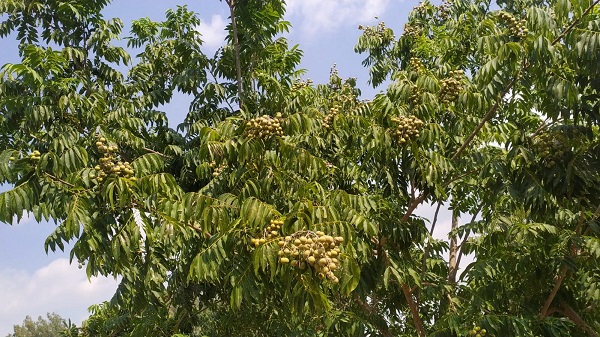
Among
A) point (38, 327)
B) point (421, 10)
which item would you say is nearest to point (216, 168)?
point (421, 10)

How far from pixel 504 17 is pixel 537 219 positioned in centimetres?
194

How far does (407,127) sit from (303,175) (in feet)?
2.85

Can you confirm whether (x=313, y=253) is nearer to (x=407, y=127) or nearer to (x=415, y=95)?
(x=407, y=127)

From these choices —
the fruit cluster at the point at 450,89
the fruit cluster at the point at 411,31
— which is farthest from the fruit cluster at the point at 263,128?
the fruit cluster at the point at 411,31

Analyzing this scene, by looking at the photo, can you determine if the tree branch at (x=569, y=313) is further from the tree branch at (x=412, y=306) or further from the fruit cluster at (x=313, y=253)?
the fruit cluster at (x=313, y=253)

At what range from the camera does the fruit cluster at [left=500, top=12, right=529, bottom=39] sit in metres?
4.96

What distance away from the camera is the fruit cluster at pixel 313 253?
2.85 m

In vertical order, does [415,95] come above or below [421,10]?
below

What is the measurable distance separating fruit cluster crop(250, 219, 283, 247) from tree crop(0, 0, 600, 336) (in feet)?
0.04

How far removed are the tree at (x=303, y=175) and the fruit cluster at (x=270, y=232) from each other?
0.01 m

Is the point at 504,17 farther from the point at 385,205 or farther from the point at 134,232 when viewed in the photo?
the point at 134,232

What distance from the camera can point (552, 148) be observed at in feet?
15.9

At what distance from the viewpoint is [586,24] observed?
4684mm

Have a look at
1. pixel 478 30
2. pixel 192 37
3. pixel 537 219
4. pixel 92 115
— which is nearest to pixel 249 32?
pixel 192 37
